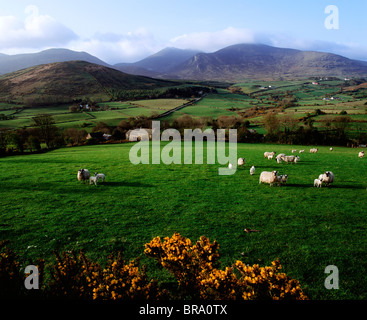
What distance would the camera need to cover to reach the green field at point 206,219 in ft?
25.2

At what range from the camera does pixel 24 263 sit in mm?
7355

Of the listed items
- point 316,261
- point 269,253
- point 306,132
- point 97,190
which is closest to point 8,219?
point 97,190

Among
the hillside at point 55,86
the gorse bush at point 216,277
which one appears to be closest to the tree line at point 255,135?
the gorse bush at point 216,277

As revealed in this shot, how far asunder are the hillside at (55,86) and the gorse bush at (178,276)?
5704 inches

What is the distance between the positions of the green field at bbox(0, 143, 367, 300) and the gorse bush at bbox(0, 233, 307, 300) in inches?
39.5

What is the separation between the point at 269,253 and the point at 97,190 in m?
11.9

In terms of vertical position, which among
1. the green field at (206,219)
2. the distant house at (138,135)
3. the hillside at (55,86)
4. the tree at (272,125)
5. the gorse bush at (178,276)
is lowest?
the green field at (206,219)

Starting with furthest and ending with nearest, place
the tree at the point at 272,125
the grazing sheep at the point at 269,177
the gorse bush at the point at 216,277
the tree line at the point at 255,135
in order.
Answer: the tree at the point at 272,125, the tree line at the point at 255,135, the grazing sheep at the point at 269,177, the gorse bush at the point at 216,277

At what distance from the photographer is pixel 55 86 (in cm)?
15838

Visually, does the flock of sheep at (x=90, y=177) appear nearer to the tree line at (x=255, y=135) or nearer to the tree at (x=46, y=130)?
the tree line at (x=255, y=135)

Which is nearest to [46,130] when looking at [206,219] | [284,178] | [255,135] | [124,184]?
[124,184]

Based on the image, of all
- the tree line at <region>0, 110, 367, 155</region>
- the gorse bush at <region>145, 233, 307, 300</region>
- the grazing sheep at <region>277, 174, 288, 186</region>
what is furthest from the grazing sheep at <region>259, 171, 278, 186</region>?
the tree line at <region>0, 110, 367, 155</region>
